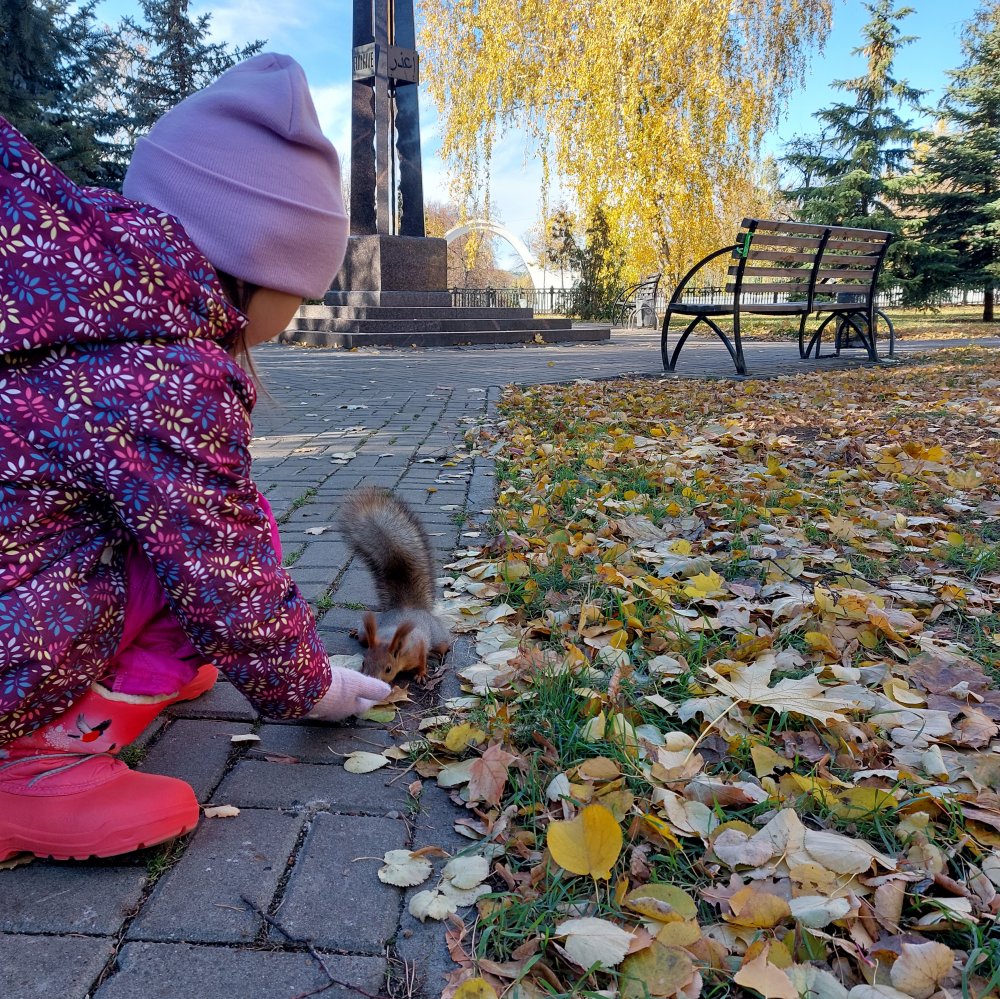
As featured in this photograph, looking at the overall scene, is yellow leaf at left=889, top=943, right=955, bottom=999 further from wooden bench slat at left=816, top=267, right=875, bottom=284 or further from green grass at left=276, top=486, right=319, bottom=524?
wooden bench slat at left=816, top=267, right=875, bottom=284

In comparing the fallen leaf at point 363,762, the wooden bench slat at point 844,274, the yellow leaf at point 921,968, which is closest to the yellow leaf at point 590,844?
the yellow leaf at point 921,968

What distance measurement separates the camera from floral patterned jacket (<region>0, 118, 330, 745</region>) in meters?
1.19

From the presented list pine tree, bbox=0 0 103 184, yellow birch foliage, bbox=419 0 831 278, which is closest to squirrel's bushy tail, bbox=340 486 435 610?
pine tree, bbox=0 0 103 184

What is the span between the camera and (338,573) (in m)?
2.67

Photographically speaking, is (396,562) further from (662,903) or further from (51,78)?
(51,78)

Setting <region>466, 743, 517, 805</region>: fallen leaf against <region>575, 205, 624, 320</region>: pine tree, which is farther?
<region>575, 205, 624, 320</region>: pine tree

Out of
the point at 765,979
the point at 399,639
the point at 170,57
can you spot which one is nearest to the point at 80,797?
the point at 399,639

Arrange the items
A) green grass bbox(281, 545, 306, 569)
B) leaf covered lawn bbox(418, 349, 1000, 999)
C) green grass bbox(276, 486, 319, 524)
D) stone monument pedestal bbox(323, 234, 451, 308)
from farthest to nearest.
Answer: stone monument pedestal bbox(323, 234, 451, 308), green grass bbox(276, 486, 319, 524), green grass bbox(281, 545, 306, 569), leaf covered lawn bbox(418, 349, 1000, 999)

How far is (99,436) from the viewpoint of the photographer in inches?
47.4

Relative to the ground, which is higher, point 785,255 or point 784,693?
point 785,255

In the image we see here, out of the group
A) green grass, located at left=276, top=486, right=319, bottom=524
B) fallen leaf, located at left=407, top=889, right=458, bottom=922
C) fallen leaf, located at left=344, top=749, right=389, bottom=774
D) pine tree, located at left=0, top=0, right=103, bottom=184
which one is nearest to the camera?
fallen leaf, located at left=407, top=889, right=458, bottom=922

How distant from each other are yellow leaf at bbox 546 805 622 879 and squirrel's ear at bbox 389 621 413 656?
30.4 inches

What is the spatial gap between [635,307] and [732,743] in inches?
867

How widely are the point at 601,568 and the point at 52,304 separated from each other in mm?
1649
